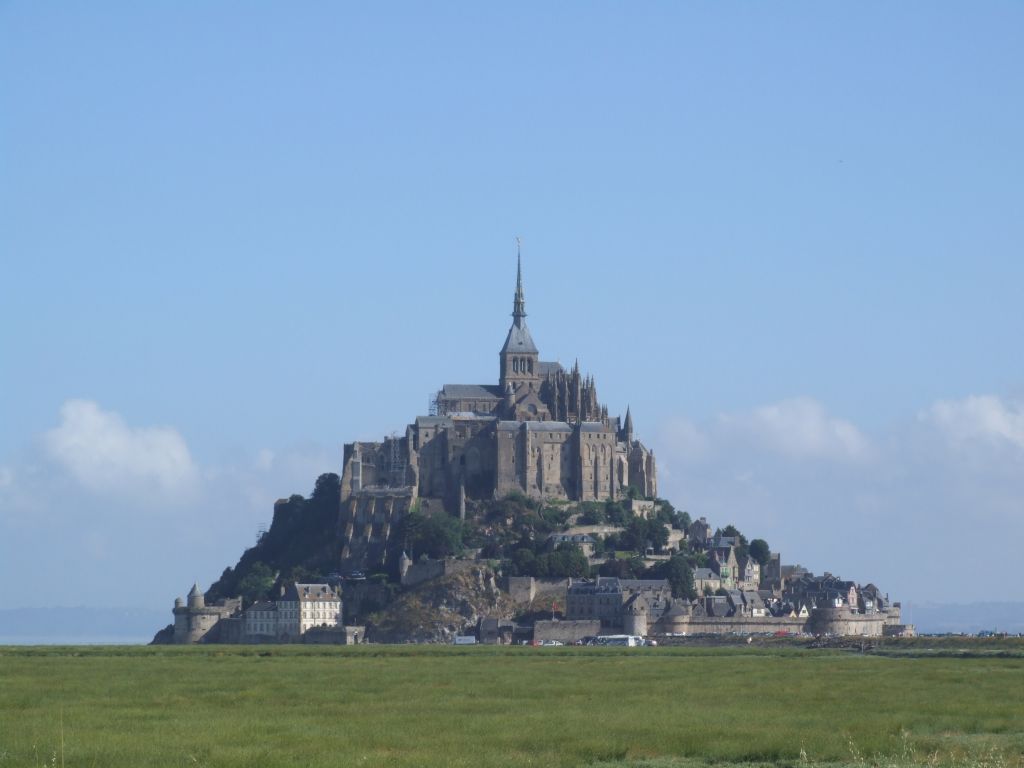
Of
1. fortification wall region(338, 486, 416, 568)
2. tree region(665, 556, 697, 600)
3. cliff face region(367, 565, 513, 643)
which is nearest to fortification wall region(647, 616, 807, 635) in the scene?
tree region(665, 556, 697, 600)

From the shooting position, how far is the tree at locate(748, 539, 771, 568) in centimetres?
16662

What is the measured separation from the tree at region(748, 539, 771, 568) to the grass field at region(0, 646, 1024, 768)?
68.3 m

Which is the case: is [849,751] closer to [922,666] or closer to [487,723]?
[487,723]

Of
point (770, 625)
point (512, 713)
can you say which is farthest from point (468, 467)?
point (512, 713)

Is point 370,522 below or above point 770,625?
above

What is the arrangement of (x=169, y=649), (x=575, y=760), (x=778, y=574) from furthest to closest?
(x=778, y=574)
(x=169, y=649)
(x=575, y=760)

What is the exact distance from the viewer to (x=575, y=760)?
48.2 m

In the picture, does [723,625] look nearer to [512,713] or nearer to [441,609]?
[441,609]

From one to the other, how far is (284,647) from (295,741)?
81.6m

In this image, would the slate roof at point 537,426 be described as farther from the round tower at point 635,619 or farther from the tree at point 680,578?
the round tower at point 635,619

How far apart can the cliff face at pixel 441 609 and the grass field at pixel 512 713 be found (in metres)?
43.0

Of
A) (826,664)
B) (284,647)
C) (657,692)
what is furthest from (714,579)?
(657,692)

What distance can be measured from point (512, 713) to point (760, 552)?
108m

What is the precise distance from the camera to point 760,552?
167 metres
